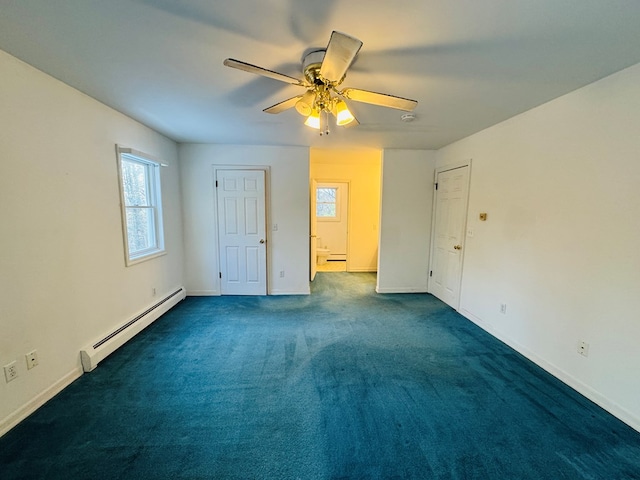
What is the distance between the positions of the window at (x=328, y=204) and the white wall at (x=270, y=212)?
304 cm

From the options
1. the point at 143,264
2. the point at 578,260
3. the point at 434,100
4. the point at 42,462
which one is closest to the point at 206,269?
the point at 143,264

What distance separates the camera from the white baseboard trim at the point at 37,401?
5.37 ft

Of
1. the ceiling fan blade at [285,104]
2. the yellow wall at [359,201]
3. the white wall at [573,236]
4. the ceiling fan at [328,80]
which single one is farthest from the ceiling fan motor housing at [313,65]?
the yellow wall at [359,201]

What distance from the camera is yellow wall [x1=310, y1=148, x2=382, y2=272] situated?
5734mm

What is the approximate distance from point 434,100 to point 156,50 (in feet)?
6.91

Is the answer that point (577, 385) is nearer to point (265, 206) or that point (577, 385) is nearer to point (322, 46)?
point (322, 46)

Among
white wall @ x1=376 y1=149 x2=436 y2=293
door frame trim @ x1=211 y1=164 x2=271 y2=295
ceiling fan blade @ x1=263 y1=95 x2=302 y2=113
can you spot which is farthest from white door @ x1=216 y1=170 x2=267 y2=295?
ceiling fan blade @ x1=263 y1=95 x2=302 y2=113

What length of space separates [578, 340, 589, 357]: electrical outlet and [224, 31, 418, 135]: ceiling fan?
2217 millimetres

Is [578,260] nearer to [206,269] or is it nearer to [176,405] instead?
[176,405]

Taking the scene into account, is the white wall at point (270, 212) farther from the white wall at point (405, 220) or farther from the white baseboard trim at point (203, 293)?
the white wall at point (405, 220)

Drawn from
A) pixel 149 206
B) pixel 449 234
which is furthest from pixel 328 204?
pixel 149 206

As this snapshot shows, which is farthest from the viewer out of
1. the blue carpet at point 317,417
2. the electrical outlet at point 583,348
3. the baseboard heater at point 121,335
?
the baseboard heater at point 121,335

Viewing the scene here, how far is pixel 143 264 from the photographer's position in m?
3.12

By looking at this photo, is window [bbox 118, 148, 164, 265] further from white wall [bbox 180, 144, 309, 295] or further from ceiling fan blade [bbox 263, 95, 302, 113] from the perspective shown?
ceiling fan blade [bbox 263, 95, 302, 113]
